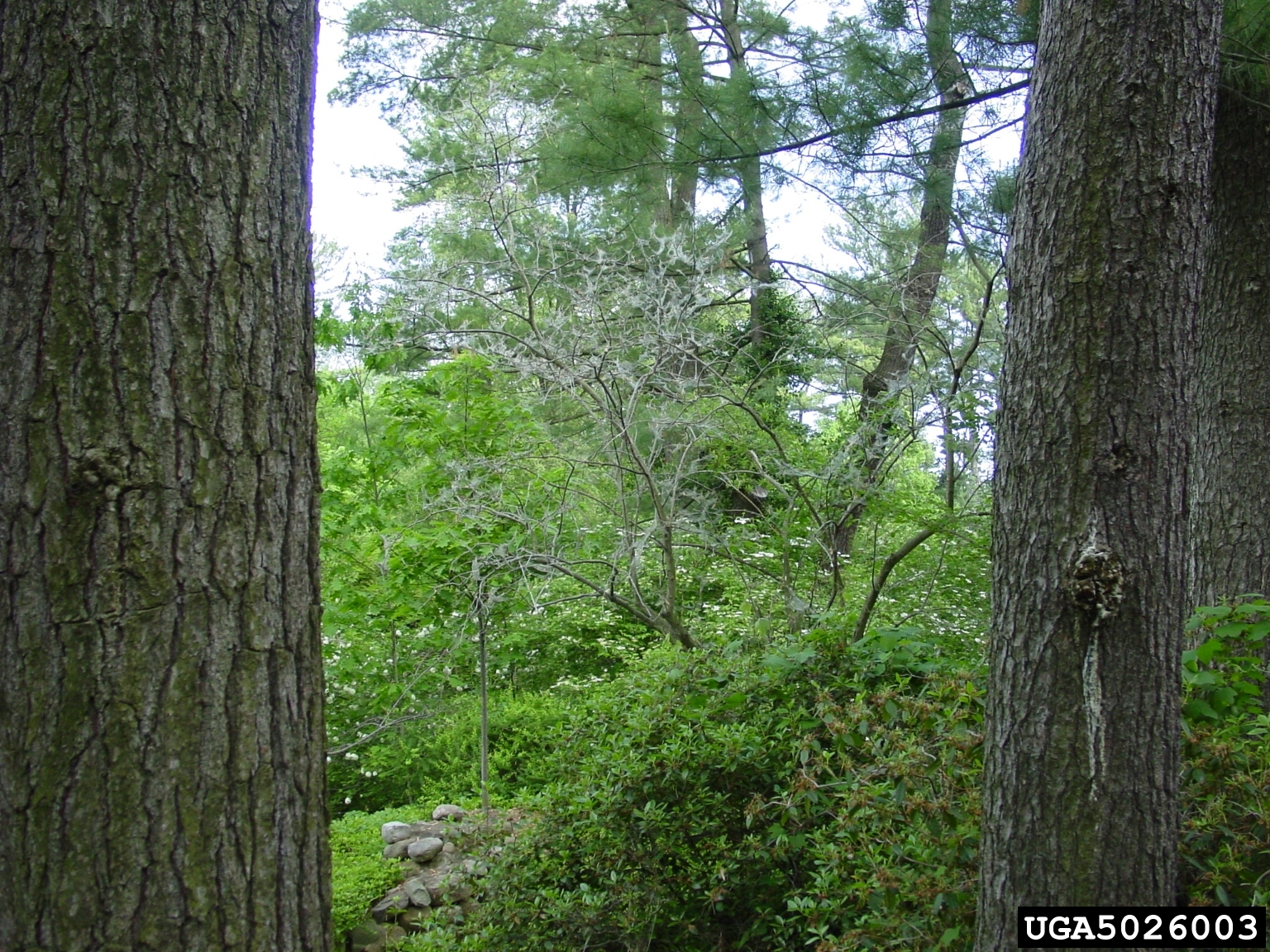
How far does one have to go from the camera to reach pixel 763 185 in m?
6.50

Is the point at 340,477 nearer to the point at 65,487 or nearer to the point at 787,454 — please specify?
the point at 787,454

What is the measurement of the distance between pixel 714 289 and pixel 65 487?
549cm

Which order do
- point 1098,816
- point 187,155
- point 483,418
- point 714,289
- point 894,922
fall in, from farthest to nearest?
→ point 714,289
point 483,418
point 894,922
point 1098,816
point 187,155

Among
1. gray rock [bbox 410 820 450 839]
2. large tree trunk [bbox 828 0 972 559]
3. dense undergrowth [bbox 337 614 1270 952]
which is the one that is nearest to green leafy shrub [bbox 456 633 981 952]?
A: dense undergrowth [bbox 337 614 1270 952]

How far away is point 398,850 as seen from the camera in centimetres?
506

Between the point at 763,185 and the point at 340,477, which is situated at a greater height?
the point at 763,185

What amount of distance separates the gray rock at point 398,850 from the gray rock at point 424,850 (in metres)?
0.02

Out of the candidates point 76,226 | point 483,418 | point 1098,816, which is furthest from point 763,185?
point 76,226

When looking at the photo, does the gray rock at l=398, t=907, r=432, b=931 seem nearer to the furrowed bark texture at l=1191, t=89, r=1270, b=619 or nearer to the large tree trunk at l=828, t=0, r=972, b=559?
the large tree trunk at l=828, t=0, r=972, b=559

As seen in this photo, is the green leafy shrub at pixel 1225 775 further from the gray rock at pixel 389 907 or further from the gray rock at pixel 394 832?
the gray rock at pixel 394 832

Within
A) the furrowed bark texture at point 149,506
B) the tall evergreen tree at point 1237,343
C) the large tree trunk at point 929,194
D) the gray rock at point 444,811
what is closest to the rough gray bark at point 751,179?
the large tree trunk at point 929,194

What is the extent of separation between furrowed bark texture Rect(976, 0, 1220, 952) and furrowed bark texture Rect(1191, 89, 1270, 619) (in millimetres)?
1659

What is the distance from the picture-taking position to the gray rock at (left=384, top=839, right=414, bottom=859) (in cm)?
502

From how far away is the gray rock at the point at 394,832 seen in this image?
5.20 meters
